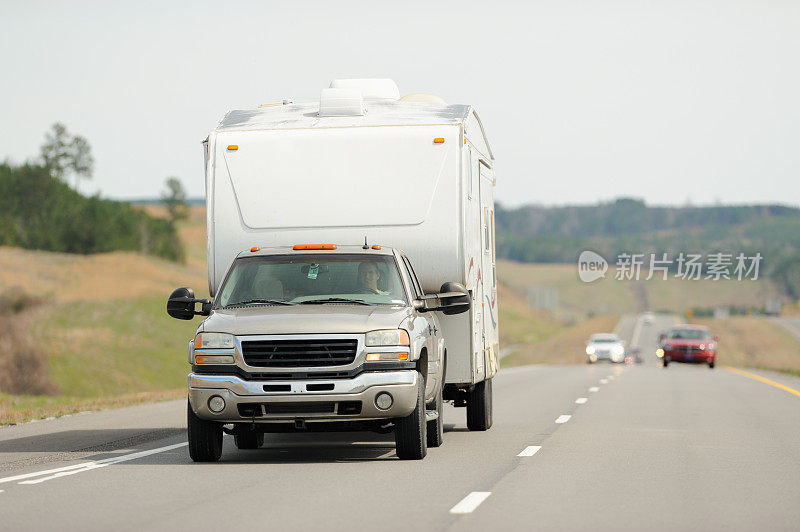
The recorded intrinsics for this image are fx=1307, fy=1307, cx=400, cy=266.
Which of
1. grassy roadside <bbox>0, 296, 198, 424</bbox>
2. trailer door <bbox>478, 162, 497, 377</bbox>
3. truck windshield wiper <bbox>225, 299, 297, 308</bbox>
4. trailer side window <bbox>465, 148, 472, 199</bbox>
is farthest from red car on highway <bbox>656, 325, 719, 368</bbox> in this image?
truck windshield wiper <bbox>225, 299, 297, 308</bbox>

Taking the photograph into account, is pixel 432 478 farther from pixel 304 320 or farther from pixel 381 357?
pixel 304 320

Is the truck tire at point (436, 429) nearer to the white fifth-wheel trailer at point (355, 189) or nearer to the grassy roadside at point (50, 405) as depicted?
the white fifth-wheel trailer at point (355, 189)

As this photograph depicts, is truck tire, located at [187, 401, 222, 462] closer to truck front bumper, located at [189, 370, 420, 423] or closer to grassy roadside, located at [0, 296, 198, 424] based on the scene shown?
truck front bumper, located at [189, 370, 420, 423]

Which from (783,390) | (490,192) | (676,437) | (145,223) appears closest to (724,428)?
(676,437)

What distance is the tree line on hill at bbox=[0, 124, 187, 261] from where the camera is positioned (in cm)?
12594

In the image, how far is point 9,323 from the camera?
7262 cm

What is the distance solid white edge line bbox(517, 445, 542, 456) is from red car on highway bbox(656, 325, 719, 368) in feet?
119

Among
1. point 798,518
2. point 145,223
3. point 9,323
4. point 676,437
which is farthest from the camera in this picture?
point 145,223

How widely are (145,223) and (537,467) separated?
141494 mm

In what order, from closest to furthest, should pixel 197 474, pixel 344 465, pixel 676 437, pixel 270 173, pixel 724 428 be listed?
pixel 197 474 → pixel 344 465 → pixel 270 173 → pixel 676 437 → pixel 724 428

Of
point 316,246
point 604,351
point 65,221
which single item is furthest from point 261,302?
point 65,221

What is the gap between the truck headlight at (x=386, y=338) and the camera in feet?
39.3

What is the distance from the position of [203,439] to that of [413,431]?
6.58 feet

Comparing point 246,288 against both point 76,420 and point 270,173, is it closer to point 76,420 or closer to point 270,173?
point 270,173
